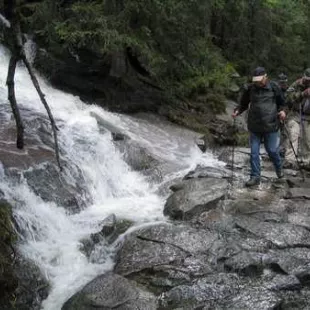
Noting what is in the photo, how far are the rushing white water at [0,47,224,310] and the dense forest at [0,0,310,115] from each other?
1.74 m

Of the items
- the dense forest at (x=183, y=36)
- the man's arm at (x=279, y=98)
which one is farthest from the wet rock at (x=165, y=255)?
the dense forest at (x=183, y=36)

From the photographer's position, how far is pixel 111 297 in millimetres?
6445

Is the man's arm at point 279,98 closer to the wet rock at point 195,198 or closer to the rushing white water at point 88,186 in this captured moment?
the wet rock at point 195,198

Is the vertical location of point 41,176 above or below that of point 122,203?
above

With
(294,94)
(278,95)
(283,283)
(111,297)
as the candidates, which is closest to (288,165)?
(294,94)

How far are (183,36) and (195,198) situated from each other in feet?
24.5

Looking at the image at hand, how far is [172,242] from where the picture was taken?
7598 millimetres

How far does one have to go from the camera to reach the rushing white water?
24.2ft

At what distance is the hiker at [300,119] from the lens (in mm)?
10992

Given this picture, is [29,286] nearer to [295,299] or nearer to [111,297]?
[111,297]

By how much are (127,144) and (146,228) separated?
14.0 ft

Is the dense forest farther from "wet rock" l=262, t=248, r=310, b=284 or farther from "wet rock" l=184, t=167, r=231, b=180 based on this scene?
"wet rock" l=262, t=248, r=310, b=284

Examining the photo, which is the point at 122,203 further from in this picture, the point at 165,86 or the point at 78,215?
the point at 165,86

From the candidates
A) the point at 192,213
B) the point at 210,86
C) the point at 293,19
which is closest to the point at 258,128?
the point at 192,213
